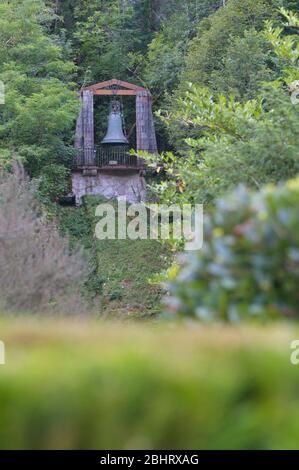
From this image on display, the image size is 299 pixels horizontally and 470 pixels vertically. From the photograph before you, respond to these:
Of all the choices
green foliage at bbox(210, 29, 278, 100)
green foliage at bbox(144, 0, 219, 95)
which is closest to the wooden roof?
green foliage at bbox(144, 0, 219, 95)

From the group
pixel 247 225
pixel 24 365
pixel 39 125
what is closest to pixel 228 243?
pixel 247 225

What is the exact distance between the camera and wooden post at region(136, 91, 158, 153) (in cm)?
3136

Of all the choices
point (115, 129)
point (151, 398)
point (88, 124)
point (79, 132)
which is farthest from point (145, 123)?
point (151, 398)

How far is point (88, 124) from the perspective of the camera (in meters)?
31.0

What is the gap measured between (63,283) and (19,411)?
40.9ft

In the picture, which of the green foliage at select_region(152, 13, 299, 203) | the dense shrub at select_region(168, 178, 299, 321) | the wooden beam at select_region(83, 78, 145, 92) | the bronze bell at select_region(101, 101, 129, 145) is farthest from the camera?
the wooden beam at select_region(83, 78, 145, 92)

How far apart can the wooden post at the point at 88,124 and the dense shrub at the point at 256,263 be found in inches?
1091

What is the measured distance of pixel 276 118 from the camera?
9.62 m

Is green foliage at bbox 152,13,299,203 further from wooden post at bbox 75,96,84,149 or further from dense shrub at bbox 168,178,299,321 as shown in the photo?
wooden post at bbox 75,96,84,149

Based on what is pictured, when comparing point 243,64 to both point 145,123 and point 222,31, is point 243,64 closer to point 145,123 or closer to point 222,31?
point 222,31

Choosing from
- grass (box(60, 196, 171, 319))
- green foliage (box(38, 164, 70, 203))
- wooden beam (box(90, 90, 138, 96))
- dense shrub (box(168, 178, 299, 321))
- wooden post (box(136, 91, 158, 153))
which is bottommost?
dense shrub (box(168, 178, 299, 321))

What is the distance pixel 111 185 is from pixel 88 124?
2.59 m

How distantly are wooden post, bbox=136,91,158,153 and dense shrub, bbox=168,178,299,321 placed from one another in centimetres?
2803

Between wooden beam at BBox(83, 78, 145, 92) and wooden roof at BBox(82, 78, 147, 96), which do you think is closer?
wooden roof at BBox(82, 78, 147, 96)
